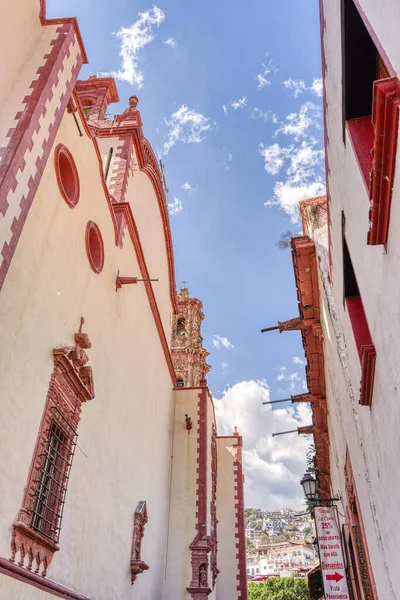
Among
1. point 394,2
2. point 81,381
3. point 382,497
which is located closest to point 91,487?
point 81,381

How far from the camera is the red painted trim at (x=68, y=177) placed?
332 inches

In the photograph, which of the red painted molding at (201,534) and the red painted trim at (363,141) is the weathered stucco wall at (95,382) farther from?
the red painted trim at (363,141)

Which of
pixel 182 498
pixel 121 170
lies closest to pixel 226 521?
pixel 182 498

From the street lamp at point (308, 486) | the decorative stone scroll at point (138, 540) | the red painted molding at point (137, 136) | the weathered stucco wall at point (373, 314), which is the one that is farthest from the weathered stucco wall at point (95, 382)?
the weathered stucco wall at point (373, 314)

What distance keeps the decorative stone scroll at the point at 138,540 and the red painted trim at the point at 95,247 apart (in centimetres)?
605

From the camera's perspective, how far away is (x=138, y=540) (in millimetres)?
11617

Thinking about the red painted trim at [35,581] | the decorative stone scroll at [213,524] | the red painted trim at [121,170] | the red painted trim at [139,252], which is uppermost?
the red painted trim at [121,170]

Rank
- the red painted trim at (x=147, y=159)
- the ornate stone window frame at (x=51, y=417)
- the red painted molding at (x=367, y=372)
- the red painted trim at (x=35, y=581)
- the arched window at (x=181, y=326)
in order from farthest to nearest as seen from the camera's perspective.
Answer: the arched window at (x=181, y=326), the red painted trim at (x=147, y=159), the ornate stone window frame at (x=51, y=417), the red painted trim at (x=35, y=581), the red painted molding at (x=367, y=372)

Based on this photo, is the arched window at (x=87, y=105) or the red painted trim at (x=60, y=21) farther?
the arched window at (x=87, y=105)

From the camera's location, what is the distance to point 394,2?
263 centimetres

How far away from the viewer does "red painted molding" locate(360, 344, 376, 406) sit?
4613mm

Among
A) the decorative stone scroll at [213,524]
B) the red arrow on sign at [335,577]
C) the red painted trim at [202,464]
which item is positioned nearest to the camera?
the red arrow on sign at [335,577]

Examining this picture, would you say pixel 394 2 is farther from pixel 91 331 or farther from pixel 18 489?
pixel 91 331

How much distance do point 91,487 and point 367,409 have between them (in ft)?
18.0
